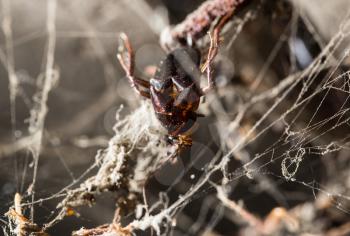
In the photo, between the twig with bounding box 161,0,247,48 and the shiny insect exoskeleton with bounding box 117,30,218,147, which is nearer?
the shiny insect exoskeleton with bounding box 117,30,218,147

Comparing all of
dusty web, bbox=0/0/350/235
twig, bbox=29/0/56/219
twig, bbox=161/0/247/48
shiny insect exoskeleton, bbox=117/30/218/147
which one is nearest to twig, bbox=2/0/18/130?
dusty web, bbox=0/0/350/235

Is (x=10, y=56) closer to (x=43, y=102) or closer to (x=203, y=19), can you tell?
(x=43, y=102)

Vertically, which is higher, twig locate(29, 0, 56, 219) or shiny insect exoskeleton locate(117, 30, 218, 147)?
twig locate(29, 0, 56, 219)

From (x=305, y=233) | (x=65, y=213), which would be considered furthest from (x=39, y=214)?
(x=305, y=233)

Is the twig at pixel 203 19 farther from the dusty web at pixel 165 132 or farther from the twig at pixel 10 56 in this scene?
the twig at pixel 10 56

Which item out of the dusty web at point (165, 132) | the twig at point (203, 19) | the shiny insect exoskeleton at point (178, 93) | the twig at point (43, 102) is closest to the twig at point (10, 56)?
the dusty web at point (165, 132)

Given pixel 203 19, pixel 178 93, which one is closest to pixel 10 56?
pixel 203 19

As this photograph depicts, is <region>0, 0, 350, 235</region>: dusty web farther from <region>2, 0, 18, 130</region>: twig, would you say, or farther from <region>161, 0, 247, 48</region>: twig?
<region>161, 0, 247, 48</region>: twig

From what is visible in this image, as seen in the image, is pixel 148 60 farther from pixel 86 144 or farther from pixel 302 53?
pixel 302 53
